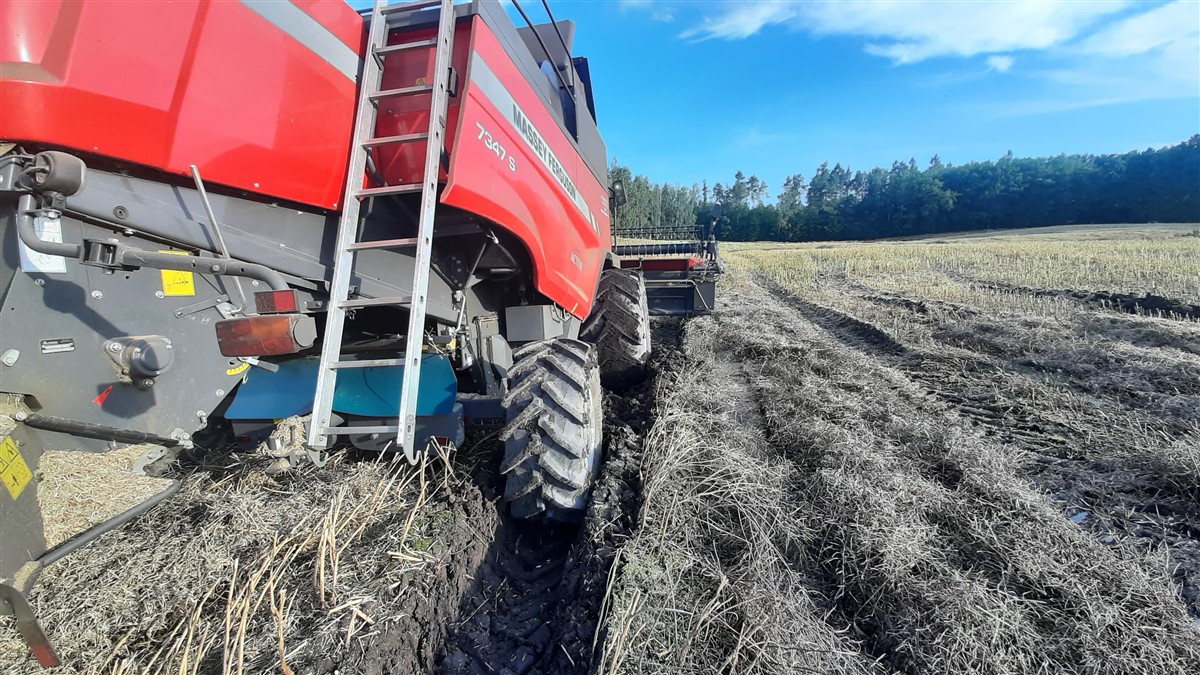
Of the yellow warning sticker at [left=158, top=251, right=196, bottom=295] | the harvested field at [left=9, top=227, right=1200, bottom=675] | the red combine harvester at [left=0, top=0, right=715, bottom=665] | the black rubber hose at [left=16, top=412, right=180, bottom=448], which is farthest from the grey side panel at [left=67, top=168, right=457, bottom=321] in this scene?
the harvested field at [left=9, top=227, right=1200, bottom=675]

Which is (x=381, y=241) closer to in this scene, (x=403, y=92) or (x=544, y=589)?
(x=403, y=92)

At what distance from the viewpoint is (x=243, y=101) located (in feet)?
6.63

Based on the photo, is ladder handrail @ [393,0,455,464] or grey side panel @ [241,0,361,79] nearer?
grey side panel @ [241,0,361,79]

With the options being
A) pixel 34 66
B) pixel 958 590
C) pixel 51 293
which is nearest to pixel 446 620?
pixel 51 293

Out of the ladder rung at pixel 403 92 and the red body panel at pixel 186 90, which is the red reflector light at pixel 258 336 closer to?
the red body panel at pixel 186 90

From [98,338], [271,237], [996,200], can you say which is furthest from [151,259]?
[996,200]

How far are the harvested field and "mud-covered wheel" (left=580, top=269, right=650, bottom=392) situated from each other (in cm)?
93

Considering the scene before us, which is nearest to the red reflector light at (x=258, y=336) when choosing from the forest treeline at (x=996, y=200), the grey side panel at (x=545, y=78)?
the grey side panel at (x=545, y=78)

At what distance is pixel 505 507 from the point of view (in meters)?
2.94

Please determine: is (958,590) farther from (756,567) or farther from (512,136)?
(512,136)

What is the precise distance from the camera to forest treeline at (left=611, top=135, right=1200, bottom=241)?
58.9m

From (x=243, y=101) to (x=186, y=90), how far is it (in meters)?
0.18

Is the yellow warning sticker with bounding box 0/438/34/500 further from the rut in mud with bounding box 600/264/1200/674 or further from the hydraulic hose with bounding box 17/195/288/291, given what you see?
the rut in mud with bounding box 600/264/1200/674

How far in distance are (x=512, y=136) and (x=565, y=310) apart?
1.33 m
